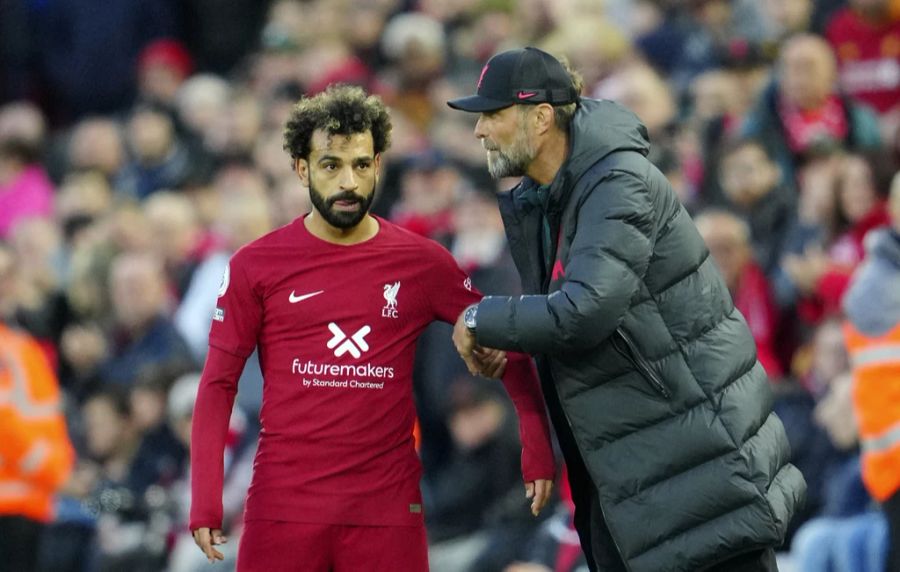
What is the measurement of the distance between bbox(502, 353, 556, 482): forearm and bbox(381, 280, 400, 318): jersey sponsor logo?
0.39 m

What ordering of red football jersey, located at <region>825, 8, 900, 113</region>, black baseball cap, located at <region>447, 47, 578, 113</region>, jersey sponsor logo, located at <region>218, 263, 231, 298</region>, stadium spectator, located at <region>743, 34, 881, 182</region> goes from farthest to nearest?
red football jersey, located at <region>825, 8, 900, 113</region> < stadium spectator, located at <region>743, 34, 881, 182</region> < jersey sponsor logo, located at <region>218, 263, 231, 298</region> < black baseball cap, located at <region>447, 47, 578, 113</region>

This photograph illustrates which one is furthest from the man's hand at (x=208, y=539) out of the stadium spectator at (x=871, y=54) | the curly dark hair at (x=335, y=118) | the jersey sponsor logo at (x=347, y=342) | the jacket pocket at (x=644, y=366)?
the stadium spectator at (x=871, y=54)

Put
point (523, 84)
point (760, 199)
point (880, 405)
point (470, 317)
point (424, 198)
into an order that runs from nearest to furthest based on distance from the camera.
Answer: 1. point (470, 317)
2. point (523, 84)
3. point (880, 405)
4. point (760, 199)
5. point (424, 198)

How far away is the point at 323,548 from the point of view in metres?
6.11

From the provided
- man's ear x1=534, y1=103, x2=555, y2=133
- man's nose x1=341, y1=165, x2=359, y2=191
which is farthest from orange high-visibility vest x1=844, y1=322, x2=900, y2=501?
man's nose x1=341, y1=165, x2=359, y2=191

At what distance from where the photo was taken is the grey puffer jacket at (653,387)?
5805 mm

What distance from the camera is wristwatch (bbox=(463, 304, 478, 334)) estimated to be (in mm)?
5836

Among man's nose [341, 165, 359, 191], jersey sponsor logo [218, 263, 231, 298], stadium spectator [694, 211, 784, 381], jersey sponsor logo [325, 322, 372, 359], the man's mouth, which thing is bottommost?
stadium spectator [694, 211, 784, 381]

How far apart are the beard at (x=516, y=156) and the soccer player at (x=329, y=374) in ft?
1.34

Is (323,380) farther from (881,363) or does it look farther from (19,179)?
(19,179)

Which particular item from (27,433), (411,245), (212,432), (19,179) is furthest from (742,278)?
(19,179)

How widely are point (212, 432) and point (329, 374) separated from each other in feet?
1.31

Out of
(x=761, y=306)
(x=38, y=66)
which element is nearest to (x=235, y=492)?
(x=761, y=306)

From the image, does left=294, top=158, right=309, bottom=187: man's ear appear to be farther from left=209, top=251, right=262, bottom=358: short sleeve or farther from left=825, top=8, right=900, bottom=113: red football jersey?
left=825, top=8, right=900, bottom=113: red football jersey
